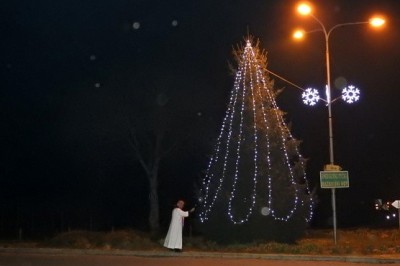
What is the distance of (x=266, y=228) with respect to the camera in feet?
82.8

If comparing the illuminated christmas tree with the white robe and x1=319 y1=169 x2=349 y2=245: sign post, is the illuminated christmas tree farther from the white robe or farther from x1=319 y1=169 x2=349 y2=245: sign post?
the white robe

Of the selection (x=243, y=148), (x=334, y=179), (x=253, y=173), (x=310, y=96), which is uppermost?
(x=310, y=96)

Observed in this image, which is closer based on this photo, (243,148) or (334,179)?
(334,179)

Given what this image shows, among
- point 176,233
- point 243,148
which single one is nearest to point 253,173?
point 243,148

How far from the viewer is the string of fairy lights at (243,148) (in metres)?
25.4

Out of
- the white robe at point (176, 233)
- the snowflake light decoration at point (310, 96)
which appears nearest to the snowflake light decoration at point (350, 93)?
the snowflake light decoration at point (310, 96)

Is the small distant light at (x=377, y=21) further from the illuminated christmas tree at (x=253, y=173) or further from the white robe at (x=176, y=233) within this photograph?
the white robe at (x=176, y=233)

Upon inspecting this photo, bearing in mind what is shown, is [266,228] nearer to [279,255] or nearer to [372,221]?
[279,255]

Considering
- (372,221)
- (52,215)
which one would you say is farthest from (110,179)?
(372,221)

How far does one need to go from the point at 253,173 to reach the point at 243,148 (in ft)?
3.49

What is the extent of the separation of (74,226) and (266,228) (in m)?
17.7

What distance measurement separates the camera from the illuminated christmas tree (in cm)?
2528

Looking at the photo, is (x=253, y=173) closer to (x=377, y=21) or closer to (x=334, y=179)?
(x=334, y=179)

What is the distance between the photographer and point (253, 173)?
83.8 feet
